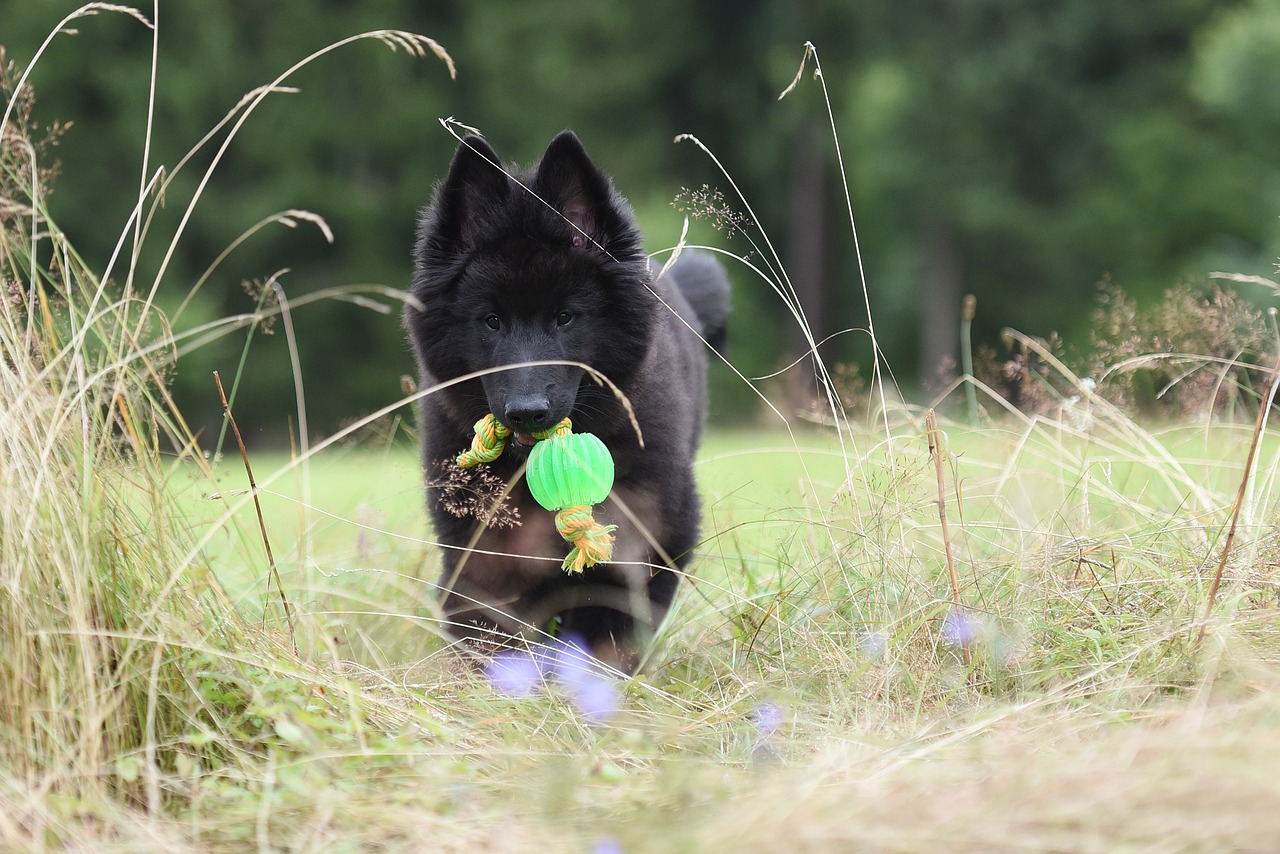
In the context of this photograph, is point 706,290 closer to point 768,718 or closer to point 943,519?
point 943,519

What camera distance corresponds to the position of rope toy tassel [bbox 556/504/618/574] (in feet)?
10.4

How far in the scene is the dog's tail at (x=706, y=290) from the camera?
523 cm

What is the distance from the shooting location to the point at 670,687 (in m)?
2.88

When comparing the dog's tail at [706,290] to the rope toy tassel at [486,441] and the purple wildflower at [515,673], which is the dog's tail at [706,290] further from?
the purple wildflower at [515,673]

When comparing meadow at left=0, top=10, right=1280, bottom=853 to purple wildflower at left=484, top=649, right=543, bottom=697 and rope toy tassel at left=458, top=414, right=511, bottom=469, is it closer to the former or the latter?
purple wildflower at left=484, top=649, right=543, bottom=697

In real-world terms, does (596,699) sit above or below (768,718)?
below

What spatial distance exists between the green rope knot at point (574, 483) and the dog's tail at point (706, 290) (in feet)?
6.37

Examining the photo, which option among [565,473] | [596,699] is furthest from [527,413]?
[596,699]

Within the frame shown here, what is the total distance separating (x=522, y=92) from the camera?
19797mm

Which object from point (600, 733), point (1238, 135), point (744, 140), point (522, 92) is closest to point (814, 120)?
point (744, 140)

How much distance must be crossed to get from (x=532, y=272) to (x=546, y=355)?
25 cm

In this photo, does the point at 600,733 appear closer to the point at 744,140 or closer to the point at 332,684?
the point at 332,684

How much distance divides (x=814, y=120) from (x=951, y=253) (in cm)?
313

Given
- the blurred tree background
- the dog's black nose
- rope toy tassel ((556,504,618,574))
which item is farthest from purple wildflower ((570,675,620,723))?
the blurred tree background
